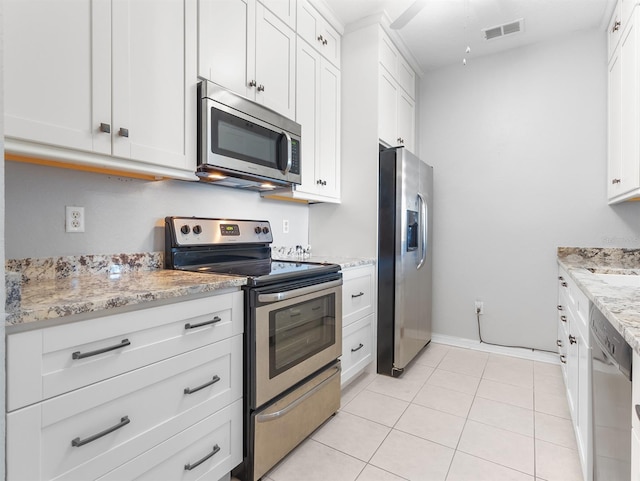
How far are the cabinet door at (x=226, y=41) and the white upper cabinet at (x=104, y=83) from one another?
0.21ft

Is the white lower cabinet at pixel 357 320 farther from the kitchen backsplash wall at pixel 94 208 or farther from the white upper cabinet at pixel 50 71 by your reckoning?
the white upper cabinet at pixel 50 71

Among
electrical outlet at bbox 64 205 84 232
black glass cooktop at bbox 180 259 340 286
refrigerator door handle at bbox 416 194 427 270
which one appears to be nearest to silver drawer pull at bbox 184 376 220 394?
black glass cooktop at bbox 180 259 340 286

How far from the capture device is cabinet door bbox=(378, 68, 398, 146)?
2.67 m

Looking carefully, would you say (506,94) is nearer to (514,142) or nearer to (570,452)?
(514,142)

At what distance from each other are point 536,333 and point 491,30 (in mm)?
2555

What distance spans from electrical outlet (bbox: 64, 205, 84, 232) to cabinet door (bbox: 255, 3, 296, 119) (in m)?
1.07

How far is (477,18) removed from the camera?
261 centimetres

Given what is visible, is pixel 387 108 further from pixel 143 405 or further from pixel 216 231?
pixel 143 405

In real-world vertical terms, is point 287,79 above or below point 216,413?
above

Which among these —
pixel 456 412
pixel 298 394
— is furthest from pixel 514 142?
pixel 298 394

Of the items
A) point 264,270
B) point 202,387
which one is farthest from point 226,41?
point 202,387

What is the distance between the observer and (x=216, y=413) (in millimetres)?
1346

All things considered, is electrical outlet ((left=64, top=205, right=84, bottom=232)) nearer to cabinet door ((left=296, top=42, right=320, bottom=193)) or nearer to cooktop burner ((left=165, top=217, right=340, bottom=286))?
cooktop burner ((left=165, top=217, right=340, bottom=286))

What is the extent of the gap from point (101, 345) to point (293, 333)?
87 cm
